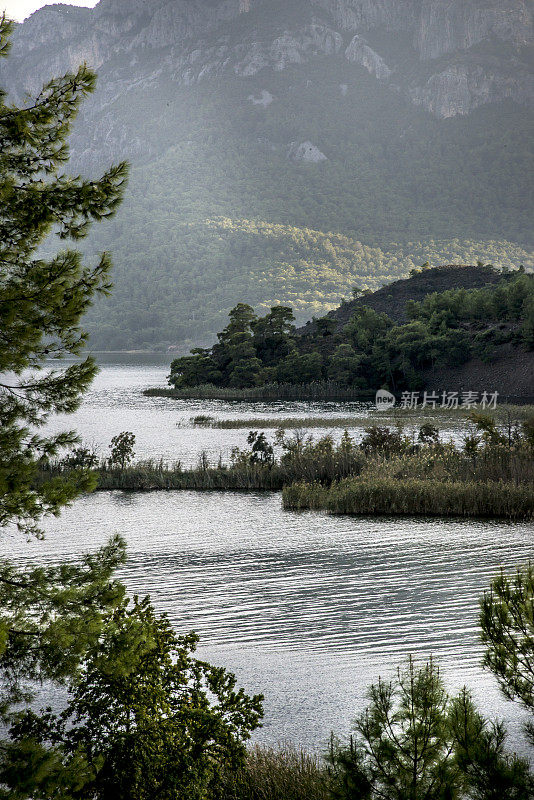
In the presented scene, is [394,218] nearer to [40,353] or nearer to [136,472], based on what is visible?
[136,472]

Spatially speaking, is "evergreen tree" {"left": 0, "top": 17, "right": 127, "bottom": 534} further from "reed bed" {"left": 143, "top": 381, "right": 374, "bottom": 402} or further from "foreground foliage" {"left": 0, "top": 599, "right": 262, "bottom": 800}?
"reed bed" {"left": 143, "top": 381, "right": 374, "bottom": 402}

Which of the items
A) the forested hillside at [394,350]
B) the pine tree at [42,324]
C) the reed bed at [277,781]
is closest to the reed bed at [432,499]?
the reed bed at [277,781]

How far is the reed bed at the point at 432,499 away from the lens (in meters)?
17.2

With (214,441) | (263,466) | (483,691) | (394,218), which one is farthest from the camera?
(394,218)

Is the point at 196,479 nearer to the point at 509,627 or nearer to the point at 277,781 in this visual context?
the point at 277,781

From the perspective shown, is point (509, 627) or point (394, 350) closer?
point (509, 627)

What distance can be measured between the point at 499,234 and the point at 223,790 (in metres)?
188

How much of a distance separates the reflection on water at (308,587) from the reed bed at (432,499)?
0.85 meters

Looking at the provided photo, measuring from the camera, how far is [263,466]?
2272cm

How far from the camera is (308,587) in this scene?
11492 millimetres

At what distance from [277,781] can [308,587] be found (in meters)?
6.42

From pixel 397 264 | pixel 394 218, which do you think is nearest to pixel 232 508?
pixel 397 264

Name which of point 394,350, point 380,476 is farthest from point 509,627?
point 394,350

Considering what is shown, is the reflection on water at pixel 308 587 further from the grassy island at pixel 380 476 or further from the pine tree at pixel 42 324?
the pine tree at pixel 42 324
